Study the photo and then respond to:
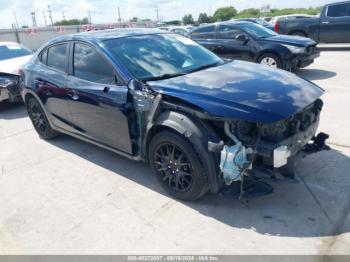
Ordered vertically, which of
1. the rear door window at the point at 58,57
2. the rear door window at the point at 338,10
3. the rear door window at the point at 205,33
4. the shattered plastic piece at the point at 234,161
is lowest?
the shattered plastic piece at the point at 234,161

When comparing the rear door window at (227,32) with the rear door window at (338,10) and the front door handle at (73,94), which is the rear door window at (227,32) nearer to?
the rear door window at (338,10)

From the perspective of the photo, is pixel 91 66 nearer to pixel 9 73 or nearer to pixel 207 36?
pixel 9 73

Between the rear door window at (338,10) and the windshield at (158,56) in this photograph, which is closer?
the windshield at (158,56)

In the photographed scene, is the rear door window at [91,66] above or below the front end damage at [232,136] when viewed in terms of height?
above

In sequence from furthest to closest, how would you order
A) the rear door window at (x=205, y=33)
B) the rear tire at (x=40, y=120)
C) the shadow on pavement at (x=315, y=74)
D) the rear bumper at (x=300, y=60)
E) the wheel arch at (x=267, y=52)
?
1. the rear door window at (x=205, y=33)
2. the shadow on pavement at (x=315, y=74)
3. the wheel arch at (x=267, y=52)
4. the rear bumper at (x=300, y=60)
5. the rear tire at (x=40, y=120)

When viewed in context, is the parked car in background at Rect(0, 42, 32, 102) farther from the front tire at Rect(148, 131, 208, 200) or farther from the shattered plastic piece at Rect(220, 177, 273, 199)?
the shattered plastic piece at Rect(220, 177, 273, 199)

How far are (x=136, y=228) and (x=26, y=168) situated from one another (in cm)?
235

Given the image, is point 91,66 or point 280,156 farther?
point 91,66

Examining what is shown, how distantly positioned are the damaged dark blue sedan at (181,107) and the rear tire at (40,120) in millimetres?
763

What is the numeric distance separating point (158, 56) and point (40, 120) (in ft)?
8.84

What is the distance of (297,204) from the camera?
3361 mm

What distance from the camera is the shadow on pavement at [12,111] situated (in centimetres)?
761

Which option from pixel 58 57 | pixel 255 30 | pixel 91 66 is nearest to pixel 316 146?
pixel 91 66

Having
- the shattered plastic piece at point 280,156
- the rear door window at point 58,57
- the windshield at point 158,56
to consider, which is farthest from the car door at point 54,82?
the shattered plastic piece at point 280,156
